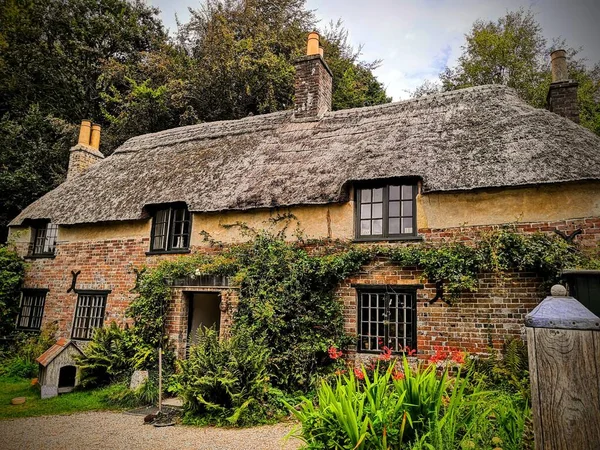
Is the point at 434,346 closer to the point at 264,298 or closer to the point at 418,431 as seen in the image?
the point at 264,298

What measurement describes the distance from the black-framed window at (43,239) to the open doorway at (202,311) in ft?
20.9

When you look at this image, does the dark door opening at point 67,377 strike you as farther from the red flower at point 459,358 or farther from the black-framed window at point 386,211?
the red flower at point 459,358

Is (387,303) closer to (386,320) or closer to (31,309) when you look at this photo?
(386,320)

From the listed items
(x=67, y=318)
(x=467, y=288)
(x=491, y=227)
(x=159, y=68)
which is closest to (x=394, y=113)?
(x=491, y=227)

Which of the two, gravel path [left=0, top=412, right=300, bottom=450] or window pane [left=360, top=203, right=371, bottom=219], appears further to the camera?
window pane [left=360, top=203, right=371, bottom=219]

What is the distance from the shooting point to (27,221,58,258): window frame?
13.9m

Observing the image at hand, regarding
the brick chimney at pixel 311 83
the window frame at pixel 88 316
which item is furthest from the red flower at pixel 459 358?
the window frame at pixel 88 316

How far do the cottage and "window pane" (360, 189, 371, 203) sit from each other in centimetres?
5

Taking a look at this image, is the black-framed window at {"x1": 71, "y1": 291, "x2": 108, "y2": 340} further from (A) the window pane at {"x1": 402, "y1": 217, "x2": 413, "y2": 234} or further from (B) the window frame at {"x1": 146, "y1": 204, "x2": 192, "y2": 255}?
(A) the window pane at {"x1": 402, "y1": 217, "x2": 413, "y2": 234}

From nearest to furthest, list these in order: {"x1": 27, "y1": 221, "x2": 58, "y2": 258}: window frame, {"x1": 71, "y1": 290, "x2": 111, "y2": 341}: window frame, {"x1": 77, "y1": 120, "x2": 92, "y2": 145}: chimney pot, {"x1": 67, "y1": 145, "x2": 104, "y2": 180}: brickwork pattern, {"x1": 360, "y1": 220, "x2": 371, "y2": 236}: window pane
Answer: {"x1": 360, "y1": 220, "x2": 371, "y2": 236}: window pane, {"x1": 71, "y1": 290, "x2": 111, "y2": 341}: window frame, {"x1": 27, "y1": 221, "x2": 58, "y2": 258}: window frame, {"x1": 67, "y1": 145, "x2": 104, "y2": 180}: brickwork pattern, {"x1": 77, "y1": 120, "x2": 92, "y2": 145}: chimney pot

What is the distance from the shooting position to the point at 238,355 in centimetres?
737

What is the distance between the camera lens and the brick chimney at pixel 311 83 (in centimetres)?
1225

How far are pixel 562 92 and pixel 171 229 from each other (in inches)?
432

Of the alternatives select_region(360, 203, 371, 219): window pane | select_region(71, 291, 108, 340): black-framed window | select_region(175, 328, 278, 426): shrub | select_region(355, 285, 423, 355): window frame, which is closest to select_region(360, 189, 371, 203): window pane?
select_region(360, 203, 371, 219): window pane
